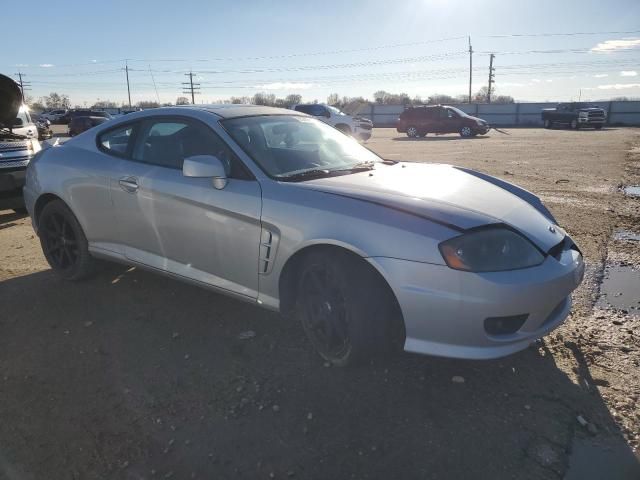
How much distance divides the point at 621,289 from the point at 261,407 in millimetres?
3164

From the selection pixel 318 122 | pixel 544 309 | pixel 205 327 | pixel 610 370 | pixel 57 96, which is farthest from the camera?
Result: pixel 57 96

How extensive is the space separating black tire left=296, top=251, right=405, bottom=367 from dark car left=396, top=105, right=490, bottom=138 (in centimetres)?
2741

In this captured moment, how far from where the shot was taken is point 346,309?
9.39 feet

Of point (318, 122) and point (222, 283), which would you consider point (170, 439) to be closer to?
point (222, 283)

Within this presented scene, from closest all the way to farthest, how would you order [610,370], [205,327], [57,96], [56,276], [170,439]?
[170,439]
[610,370]
[205,327]
[56,276]
[57,96]

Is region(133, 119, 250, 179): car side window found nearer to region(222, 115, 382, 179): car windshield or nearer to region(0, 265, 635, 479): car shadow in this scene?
region(222, 115, 382, 179): car windshield

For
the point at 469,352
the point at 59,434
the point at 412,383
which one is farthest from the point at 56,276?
the point at 469,352

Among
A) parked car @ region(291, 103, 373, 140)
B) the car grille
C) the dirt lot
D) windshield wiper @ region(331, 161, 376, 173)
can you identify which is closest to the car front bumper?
the dirt lot

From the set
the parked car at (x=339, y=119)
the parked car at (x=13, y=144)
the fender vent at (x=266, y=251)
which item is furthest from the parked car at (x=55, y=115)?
the fender vent at (x=266, y=251)

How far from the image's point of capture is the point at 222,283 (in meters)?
3.44

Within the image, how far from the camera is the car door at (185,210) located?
10.7ft

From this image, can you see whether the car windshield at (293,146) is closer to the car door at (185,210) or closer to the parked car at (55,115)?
the car door at (185,210)

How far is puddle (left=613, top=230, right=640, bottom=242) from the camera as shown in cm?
565

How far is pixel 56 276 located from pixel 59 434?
259 centimetres
